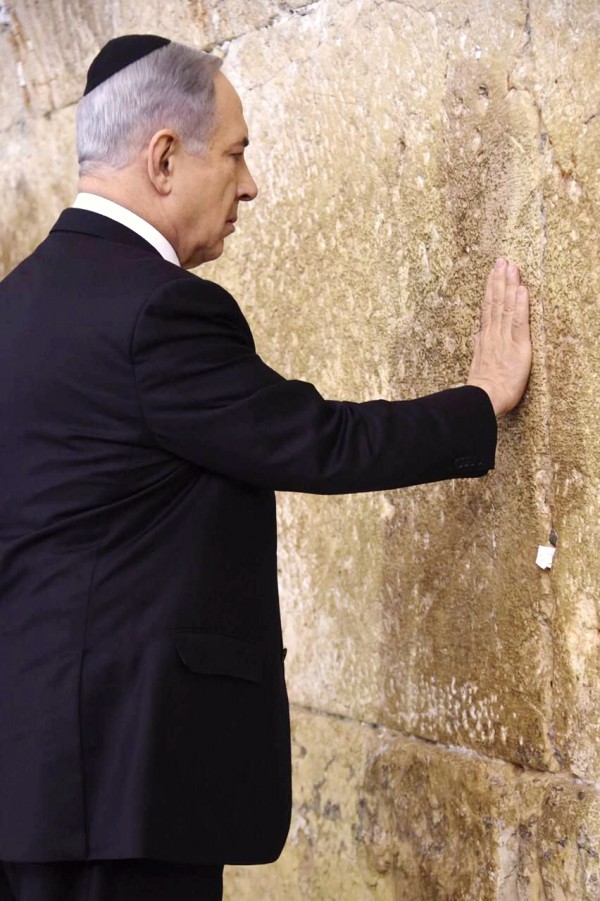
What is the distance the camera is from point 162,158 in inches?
81.0

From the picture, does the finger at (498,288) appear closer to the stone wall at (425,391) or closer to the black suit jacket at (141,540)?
the stone wall at (425,391)

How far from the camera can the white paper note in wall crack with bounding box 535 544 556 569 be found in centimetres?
235

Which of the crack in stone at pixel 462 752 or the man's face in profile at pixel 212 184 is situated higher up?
the man's face in profile at pixel 212 184

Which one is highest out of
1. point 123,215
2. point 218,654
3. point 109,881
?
point 123,215

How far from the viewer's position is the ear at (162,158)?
6.70 ft

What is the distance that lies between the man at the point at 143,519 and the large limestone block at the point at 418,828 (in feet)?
1.84

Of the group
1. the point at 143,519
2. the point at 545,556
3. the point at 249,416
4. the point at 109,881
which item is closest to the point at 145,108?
the point at 249,416

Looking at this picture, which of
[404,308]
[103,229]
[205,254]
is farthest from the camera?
[404,308]

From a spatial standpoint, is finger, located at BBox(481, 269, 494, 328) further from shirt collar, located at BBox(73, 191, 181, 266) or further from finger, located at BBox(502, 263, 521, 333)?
shirt collar, located at BBox(73, 191, 181, 266)

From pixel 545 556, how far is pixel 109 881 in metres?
0.93

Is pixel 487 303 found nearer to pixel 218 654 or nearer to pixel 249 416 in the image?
pixel 249 416

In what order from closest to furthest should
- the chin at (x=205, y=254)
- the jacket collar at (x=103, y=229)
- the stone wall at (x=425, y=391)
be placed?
the jacket collar at (x=103, y=229), the chin at (x=205, y=254), the stone wall at (x=425, y=391)

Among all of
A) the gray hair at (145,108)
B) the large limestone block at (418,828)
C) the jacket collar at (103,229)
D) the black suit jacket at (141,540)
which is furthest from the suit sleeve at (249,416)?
the large limestone block at (418,828)

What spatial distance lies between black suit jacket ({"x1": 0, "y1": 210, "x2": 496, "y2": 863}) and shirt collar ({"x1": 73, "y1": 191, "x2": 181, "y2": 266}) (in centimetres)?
4
